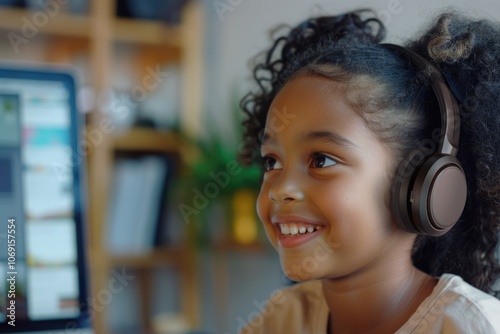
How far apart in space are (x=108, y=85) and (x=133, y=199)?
1.04 feet

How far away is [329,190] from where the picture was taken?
2.05ft

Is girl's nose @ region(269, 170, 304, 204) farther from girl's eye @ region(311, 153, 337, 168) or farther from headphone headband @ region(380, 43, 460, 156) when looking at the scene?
headphone headband @ region(380, 43, 460, 156)

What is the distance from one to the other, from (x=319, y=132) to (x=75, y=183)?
1.09 ft

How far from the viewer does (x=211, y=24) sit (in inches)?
79.0

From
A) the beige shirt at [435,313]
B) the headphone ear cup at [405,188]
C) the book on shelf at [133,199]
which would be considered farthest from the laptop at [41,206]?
the book on shelf at [133,199]

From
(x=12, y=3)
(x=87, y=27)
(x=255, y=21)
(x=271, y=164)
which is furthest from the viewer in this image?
(x=87, y=27)

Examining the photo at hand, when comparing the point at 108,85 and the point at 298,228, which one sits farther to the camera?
the point at 108,85

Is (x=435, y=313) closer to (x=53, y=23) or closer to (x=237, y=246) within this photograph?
(x=237, y=246)

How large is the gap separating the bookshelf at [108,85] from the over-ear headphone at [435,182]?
3.85 ft

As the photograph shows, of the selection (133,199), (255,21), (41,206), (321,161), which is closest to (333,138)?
(321,161)

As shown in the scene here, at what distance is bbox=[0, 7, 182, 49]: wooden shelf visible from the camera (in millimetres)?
1633

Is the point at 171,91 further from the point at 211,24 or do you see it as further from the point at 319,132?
the point at 319,132

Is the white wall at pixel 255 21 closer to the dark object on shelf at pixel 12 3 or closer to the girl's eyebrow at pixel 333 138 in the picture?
the girl's eyebrow at pixel 333 138

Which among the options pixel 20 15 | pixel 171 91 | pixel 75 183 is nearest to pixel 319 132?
pixel 75 183
